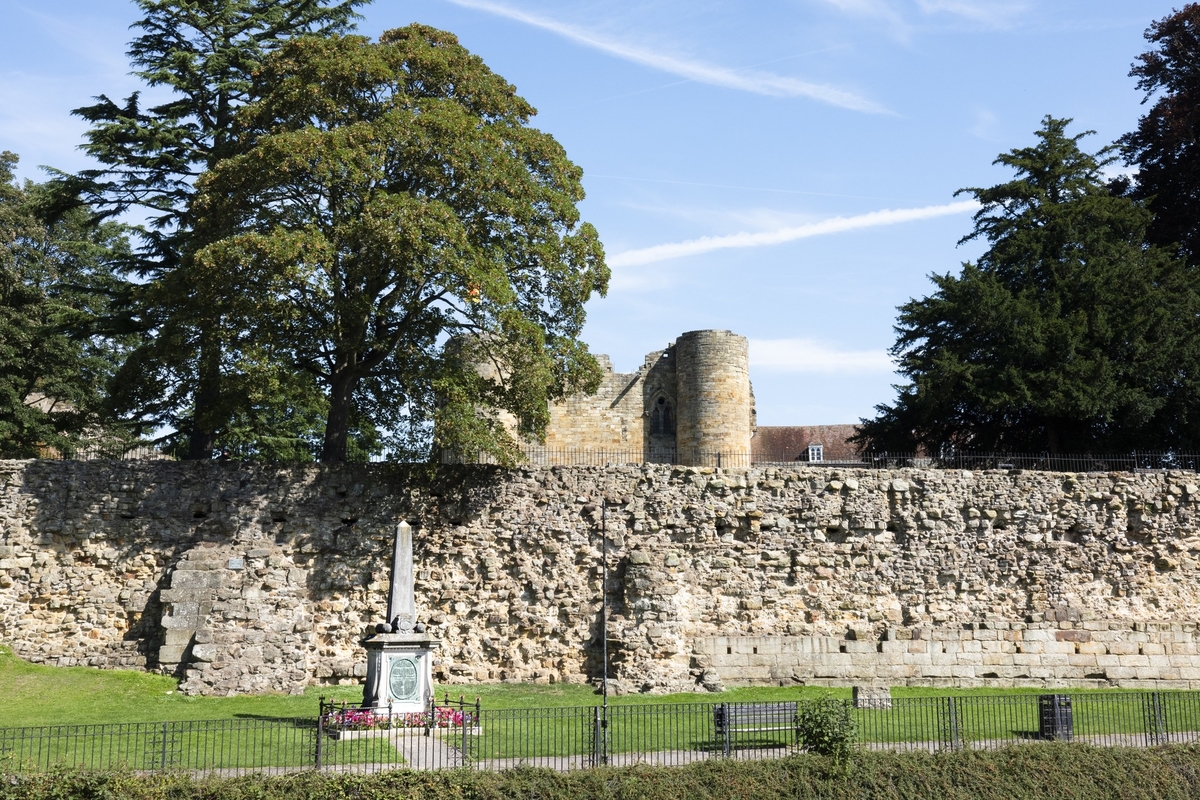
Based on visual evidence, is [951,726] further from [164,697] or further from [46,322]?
Answer: [46,322]

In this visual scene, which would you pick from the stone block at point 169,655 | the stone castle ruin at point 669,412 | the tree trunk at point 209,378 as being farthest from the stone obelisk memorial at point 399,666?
the stone castle ruin at point 669,412

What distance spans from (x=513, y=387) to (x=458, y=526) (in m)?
3.53

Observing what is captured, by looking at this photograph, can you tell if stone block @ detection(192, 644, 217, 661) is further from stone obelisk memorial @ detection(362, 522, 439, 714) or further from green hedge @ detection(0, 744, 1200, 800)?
green hedge @ detection(0, 744, 1200, 800)

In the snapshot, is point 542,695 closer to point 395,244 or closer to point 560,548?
point 560,548

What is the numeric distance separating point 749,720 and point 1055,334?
20.1 m

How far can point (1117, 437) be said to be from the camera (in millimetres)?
34906

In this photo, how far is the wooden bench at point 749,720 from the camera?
18.5 m

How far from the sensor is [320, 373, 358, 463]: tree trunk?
86.0 feet

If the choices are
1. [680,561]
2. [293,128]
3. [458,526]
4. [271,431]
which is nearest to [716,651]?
[680,561]

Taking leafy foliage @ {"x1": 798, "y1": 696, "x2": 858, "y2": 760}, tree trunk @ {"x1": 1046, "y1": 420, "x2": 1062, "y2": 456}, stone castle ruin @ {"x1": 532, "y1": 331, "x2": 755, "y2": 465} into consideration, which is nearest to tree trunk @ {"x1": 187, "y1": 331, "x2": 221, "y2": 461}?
leafy foliage @ {"x1": 798, "y1": 696, "x2": 858, "y2": 760}

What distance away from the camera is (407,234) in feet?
76.7

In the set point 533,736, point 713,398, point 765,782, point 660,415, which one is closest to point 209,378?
point 533,736

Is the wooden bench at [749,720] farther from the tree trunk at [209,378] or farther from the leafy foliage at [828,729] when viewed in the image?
the tree trunk at [209,378]

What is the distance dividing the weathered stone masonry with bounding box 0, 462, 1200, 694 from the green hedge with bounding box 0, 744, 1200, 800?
7136mm
